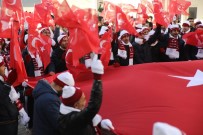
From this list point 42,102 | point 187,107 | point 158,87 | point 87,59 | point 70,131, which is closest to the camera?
point 70,131

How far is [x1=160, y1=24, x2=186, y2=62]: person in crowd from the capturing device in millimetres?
6668

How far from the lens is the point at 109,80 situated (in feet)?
14.8

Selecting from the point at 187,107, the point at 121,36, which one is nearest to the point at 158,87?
the point at 187,107

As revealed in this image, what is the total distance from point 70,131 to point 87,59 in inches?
108

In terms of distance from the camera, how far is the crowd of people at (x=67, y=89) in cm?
256

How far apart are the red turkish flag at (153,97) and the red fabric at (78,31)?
425 mm

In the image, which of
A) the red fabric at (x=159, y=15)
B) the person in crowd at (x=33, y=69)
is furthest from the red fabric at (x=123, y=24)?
the person in crowd at (x=33, y=69)

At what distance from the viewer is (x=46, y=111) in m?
2.90

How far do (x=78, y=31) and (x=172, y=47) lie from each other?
2.65 m

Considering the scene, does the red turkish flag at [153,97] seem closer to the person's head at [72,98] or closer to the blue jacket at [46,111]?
the blue jacket at [46,111]

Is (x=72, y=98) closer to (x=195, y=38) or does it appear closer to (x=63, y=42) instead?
(x=63, y=42)

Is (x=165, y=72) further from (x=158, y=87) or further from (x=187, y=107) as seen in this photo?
(x=187, y=107)

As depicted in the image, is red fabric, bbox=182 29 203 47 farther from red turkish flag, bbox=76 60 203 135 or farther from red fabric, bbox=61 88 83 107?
red fabric, bbox=61 88 83 107

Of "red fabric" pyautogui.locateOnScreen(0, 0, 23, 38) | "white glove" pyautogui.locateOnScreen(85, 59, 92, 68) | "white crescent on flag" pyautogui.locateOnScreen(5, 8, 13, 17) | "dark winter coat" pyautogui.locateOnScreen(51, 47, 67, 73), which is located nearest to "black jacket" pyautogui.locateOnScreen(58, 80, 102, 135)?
"white glove" pyautogui.locateOnScreen(85, 59, 92, 68)
